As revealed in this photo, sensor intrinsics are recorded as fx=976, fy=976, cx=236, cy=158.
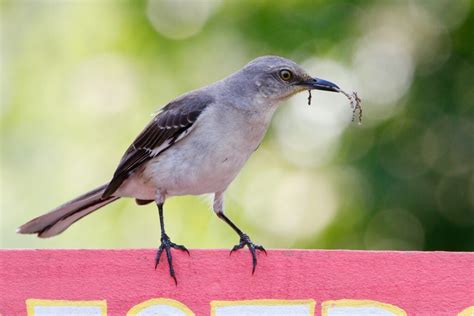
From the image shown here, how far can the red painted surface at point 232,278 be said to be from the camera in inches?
156

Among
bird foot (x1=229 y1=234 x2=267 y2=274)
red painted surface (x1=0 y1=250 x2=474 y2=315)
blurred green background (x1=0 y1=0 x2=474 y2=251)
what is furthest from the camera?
blurred green background (x1=0 y1=0 x2=474 y2=251)

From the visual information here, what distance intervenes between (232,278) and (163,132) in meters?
1.18

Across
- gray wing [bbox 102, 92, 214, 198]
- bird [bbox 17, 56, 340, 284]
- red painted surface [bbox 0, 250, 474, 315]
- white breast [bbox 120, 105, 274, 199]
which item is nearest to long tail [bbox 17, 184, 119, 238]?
bird [bbox 17, 56, 340, 284]

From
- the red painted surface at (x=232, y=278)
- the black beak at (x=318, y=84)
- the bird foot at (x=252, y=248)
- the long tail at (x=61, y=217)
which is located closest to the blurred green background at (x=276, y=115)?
the long tail at (x=61, y=217)

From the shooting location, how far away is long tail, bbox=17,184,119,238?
4.93 metres

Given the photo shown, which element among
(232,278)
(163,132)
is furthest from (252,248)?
(163,132)

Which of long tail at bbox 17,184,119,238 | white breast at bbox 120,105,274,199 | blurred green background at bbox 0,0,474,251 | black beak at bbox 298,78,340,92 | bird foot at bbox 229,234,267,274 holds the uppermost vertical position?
blurred green background at bbox 0,0,474,251

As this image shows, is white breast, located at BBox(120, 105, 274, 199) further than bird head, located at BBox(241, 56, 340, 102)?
No

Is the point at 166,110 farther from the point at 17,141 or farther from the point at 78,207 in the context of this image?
the point at 17,141

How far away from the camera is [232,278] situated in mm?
4020

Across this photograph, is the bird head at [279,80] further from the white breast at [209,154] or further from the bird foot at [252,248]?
the bird foot at [252,248]

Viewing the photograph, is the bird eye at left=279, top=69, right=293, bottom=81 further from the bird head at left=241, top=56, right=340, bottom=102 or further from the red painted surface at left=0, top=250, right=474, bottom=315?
the red painted surface at left=0, top=250, right=474, bottom=315

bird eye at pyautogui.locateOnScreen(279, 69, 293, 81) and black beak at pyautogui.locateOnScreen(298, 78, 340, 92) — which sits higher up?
bird eye at pyautogui.locateOnScreen(279, 69, 293, 81)

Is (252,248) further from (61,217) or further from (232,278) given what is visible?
(61,217)
